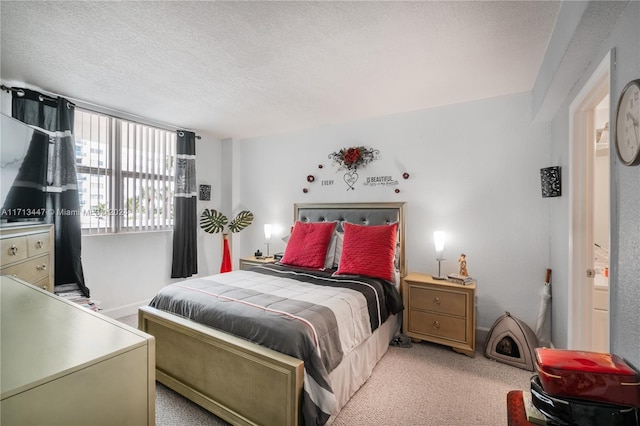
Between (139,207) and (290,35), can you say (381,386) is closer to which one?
(290,35)

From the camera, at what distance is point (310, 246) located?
10.6 feet

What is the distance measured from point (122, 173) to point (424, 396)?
392 centimetres

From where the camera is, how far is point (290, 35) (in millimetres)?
1953

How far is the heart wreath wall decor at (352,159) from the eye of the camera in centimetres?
365

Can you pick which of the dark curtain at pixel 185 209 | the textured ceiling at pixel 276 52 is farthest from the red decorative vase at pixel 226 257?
the textured ceiling at pixel 276 52

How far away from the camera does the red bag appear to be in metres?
0.98

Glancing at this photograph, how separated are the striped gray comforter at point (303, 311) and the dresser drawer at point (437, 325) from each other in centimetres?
25

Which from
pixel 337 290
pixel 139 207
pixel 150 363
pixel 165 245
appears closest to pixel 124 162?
pixel 139 207

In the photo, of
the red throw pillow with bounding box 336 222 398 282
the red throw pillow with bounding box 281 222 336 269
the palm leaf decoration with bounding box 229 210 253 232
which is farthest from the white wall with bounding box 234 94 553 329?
the palm leaf decoration with bounding box 229 210 253 232

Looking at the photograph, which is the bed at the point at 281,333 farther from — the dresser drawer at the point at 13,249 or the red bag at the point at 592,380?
the red bag at the point at 592,380

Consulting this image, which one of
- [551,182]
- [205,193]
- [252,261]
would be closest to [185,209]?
[205,193]

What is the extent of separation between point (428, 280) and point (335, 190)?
→ 1.65 meters

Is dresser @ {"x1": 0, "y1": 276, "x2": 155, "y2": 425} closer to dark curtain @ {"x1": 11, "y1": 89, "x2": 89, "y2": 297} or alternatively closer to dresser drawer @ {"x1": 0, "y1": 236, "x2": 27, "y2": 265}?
dresser drawer @ {"x1": 0, "y1": 236, "x2": 27, "y2": 265}

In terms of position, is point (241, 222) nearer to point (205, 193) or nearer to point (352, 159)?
point (205, 193)
